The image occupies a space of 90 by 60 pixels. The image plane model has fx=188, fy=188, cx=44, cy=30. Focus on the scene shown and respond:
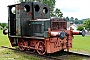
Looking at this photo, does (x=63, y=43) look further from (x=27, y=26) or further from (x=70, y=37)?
(x=27, y=26)

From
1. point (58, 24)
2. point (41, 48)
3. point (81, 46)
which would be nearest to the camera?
point (41, 48)

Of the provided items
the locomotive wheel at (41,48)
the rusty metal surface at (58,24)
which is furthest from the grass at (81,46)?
the locomotive wheel at (41,48)

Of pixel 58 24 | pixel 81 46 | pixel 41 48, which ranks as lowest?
pixel 81 46

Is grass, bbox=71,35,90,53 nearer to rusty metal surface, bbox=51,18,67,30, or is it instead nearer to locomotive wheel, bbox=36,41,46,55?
rusty metal surface, bbox=51,18,67,30

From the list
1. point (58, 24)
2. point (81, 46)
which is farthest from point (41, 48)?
point (81, 46)

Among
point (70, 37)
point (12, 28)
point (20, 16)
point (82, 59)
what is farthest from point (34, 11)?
point (82, 59)

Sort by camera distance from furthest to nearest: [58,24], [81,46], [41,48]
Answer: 1. [81,46]
2. [58,24]
3. [41,48]

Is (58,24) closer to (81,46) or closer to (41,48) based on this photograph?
(41,48)

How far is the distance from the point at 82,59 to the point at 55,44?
5.46ft

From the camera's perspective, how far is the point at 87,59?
9516 millimetres

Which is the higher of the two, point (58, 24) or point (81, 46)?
point (58, 24)

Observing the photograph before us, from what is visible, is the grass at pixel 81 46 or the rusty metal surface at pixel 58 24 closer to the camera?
the rusty metal surface at pixel 58 24

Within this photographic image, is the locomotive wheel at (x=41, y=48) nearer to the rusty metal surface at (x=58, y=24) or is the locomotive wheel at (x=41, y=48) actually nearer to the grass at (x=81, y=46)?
the rusty metal surface at (x=58, y=24)

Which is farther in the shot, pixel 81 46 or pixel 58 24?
pixel 81 46
